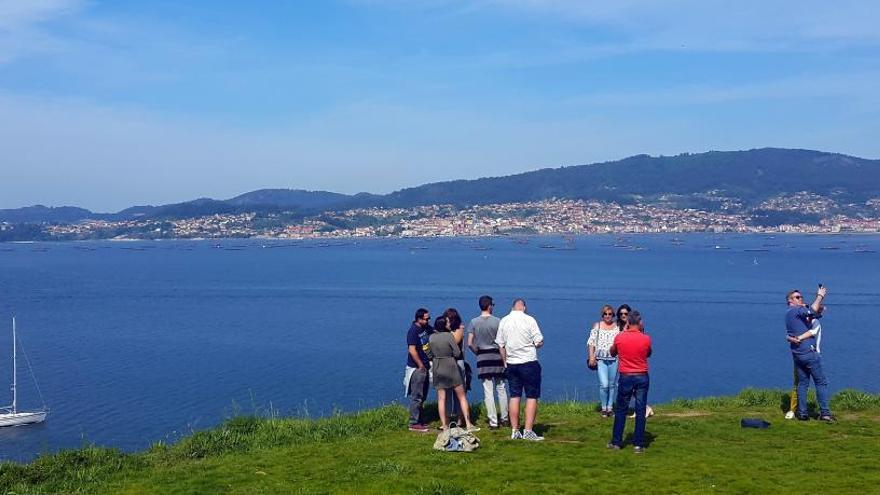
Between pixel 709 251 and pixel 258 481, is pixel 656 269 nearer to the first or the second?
pixel 709 251

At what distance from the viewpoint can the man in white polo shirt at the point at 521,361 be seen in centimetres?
1027

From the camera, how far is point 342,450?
32.9ft

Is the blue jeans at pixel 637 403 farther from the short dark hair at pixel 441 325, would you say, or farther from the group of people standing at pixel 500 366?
the short dark hair at pixel 441 325

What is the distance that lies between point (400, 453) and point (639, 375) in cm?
280

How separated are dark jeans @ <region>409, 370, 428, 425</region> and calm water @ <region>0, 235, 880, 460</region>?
13.8m

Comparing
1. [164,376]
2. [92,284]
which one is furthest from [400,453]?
[92,284]

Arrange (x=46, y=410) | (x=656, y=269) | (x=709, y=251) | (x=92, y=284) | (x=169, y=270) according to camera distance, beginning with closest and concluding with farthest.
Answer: (x=46, y=410), (x=92, y=284), (x=656, y=269), (x=169, y=270), (x=709, y=251)

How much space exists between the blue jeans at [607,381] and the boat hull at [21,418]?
1074 inches

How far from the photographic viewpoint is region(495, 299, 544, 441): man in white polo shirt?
10.3 m

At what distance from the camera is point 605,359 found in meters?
12.2

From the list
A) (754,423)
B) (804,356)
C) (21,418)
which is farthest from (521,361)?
(21,418)

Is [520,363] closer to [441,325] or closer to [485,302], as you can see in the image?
[485,302]

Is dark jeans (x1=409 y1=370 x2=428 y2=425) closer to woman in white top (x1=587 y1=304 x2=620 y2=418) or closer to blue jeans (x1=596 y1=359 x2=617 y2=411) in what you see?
woman in white top (x1=587 y1=304 x2=620 y2=418)

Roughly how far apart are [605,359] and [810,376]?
105 inches
